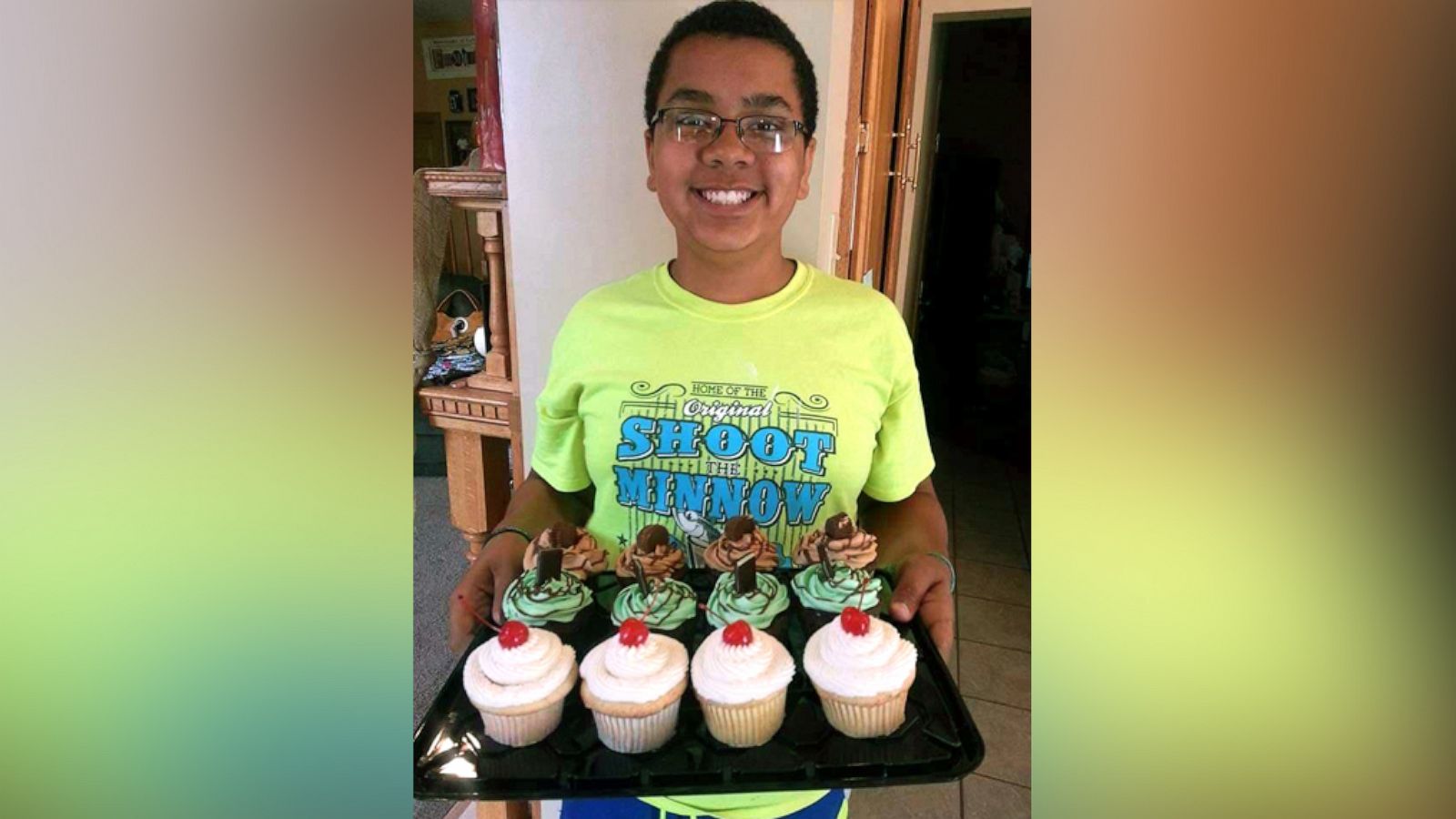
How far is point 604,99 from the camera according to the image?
67 cm

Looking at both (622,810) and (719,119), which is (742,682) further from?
(719,119)

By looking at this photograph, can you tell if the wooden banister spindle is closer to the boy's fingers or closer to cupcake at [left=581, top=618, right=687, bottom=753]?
cupcake at [left=581, top=618, right=687, bottom=753]

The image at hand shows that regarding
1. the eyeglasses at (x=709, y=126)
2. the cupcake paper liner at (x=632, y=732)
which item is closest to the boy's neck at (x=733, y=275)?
the eyeglasses at (x=709, y=126)

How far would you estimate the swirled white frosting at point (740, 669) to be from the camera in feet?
2.17

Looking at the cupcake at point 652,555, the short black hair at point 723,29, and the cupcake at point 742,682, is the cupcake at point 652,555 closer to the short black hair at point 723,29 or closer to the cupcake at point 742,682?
the cupcake at point 742,682

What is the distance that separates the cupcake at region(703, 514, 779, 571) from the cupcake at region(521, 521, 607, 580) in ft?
0.42

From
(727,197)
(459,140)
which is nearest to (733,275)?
(727,197)

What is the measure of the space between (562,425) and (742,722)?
1.15ft

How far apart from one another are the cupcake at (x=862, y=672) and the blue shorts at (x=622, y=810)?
0.49 feet

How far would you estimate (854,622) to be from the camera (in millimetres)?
674

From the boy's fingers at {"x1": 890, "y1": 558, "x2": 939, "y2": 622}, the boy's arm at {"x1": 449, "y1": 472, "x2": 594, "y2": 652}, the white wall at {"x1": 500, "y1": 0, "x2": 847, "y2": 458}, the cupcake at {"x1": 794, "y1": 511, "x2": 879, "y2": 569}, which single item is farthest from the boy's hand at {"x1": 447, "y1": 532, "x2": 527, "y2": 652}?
the boy's fingers at {"x1": 890, "y1": 558, "x2": 939, "y2": 622}
